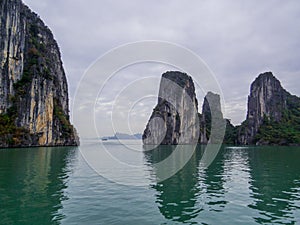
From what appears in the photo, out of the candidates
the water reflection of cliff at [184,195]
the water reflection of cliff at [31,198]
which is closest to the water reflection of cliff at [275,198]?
the water reflection of cliff at [184,195]

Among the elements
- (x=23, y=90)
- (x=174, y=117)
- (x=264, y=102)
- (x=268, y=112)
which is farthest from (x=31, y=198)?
(x=264, y=102)

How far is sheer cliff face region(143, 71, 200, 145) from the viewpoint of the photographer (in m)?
152

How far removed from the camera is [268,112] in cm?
16850

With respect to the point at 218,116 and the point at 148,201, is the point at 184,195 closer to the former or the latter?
the point at 148,201

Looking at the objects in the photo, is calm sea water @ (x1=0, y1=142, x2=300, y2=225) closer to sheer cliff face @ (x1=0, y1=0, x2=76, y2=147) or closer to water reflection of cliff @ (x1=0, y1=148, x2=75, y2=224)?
water reflection of cliff @ (x1=0, y1=148, x2=75, y2=224)

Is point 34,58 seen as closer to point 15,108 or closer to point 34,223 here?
point 15,108

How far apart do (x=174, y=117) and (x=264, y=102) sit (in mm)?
63871

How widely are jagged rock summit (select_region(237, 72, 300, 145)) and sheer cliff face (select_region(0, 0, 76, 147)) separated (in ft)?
358

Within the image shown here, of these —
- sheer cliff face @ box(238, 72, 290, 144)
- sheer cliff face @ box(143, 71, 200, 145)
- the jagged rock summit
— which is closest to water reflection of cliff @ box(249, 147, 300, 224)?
sheer cliff face @ box(143, 71, 200, 145)

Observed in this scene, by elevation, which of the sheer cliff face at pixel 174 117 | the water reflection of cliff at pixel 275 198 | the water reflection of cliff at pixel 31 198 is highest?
the sheer cliff face at pixel 174 117

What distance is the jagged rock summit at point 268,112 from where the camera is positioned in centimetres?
15388

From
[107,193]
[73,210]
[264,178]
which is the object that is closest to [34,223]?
[73,210]

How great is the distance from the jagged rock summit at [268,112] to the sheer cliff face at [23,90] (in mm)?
109126

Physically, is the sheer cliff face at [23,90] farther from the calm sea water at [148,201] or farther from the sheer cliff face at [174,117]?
the calm sea water at [148,201]
